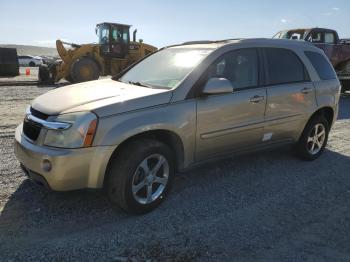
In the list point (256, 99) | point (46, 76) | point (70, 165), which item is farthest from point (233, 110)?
point (46, 76)

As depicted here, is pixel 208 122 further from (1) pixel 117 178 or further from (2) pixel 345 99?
(2) pixel 345 99

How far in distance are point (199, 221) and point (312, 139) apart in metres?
2.89

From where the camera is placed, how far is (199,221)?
3.88 metres

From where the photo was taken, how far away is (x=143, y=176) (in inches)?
155

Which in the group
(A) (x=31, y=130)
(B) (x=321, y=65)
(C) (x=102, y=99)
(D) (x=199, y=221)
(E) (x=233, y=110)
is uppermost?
(B) (x=321, y=65)

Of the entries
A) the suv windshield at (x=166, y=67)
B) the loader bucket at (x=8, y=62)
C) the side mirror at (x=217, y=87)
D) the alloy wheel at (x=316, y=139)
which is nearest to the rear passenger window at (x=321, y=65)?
the alloy wheel at (x=316, y=139)

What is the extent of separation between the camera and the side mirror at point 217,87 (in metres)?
4.14

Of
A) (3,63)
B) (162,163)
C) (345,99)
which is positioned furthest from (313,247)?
(3,63)

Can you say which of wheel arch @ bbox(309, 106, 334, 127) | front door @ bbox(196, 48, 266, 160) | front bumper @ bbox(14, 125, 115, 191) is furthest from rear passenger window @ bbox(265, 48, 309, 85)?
front bumper @ bbox(14, 125, 115, 191)

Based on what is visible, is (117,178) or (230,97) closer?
(117,178)

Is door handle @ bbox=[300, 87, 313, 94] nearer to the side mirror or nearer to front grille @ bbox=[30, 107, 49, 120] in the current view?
the side mirror

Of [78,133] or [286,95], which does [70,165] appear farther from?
[286,95]

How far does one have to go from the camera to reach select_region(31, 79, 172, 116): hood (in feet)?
12.0

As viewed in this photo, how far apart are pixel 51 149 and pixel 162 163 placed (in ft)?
3.75
